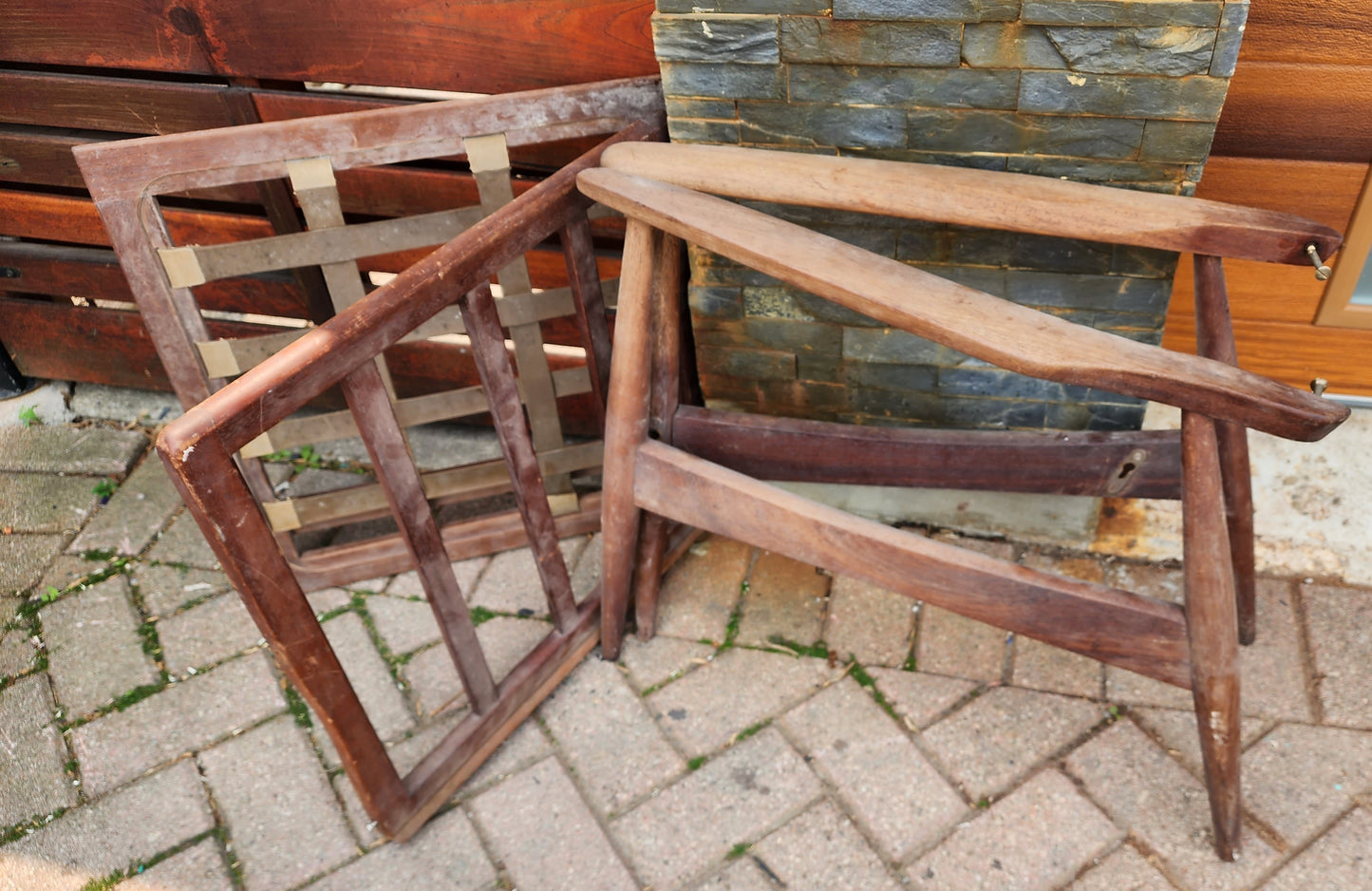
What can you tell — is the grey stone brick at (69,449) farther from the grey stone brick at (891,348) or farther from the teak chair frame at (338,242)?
the grey stone brick at (891,348)

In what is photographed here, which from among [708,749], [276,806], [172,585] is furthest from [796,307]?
[172,585]

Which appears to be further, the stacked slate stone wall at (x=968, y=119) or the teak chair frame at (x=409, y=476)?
the stacked slate stone wall at (x=968, y=119)

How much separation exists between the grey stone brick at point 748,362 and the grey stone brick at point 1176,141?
88cm

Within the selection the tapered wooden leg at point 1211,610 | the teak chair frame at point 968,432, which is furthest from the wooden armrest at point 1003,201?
the tapered wooden leg at point 1211,610

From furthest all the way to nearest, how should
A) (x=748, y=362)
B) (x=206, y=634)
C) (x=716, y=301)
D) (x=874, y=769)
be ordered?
(x=206, y=634)
(x=748, y=362)
(x=716, y=301)
(x=874, y=769)

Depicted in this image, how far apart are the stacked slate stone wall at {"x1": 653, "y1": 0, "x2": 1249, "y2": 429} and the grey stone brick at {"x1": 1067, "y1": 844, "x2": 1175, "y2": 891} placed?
937mm

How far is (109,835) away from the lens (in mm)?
2141

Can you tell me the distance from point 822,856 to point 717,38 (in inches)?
63.6

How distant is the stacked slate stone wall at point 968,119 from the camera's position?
5.77 feet

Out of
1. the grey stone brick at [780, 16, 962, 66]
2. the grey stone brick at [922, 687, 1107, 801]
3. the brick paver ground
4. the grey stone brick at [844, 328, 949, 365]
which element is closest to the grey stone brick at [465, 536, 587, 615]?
the brick paver ground

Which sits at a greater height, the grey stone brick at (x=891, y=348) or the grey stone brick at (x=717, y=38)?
the grey stone brick at (x=717, y=38)

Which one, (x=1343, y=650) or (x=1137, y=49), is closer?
(x=1137, y=49)

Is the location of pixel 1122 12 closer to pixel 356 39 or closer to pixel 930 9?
pixel 930 9

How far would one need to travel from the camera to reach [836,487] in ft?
8.75
